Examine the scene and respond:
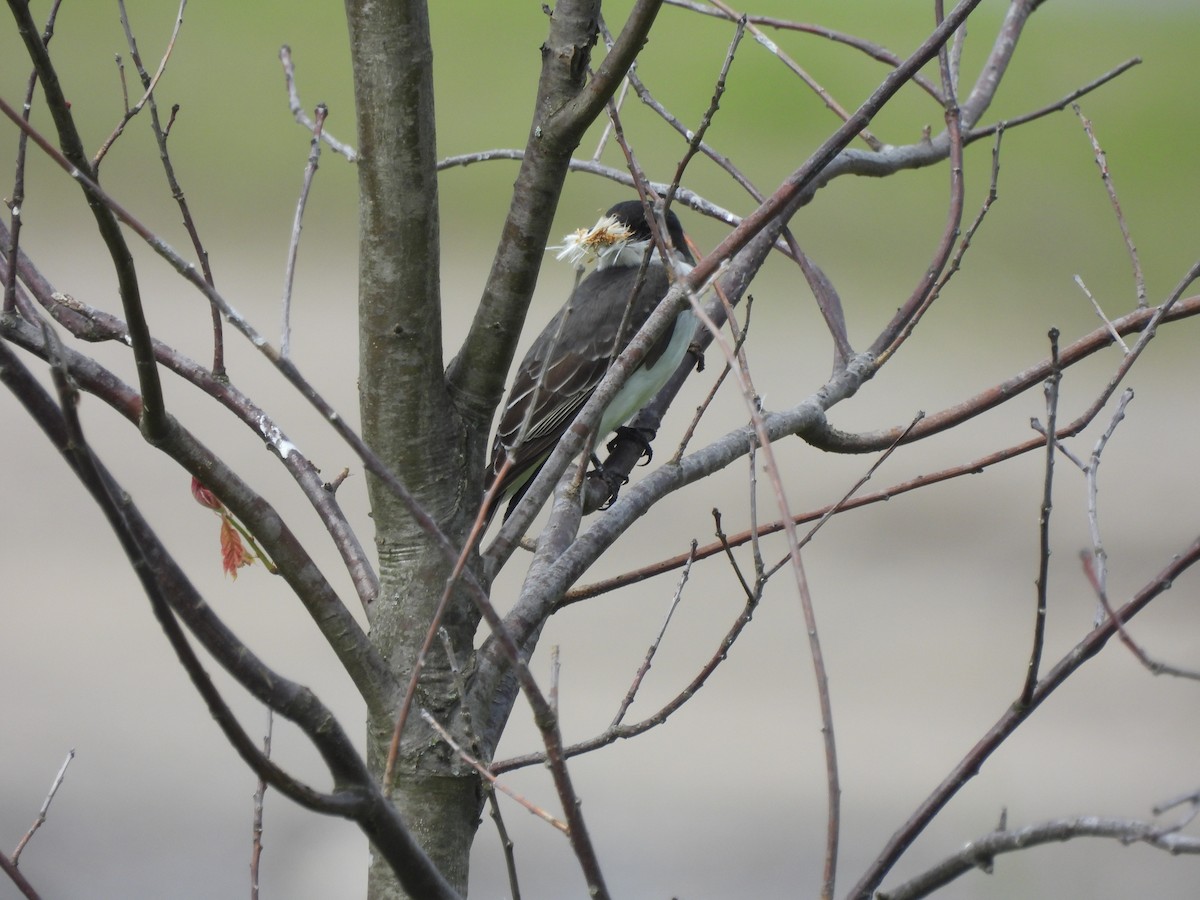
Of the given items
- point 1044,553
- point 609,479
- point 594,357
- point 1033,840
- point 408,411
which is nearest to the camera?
point 1033,840

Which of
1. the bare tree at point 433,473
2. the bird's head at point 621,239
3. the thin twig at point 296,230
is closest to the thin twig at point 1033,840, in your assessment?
the bare tree at point 433,473

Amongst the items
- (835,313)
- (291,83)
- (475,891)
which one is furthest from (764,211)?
(475,891)

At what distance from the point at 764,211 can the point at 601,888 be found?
0.62 m

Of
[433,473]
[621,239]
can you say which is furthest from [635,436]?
[433,473]

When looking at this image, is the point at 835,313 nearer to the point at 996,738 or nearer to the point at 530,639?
the point at 530,639

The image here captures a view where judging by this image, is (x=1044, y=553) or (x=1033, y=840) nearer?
(x=1033, y=840)

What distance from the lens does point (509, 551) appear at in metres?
1.42

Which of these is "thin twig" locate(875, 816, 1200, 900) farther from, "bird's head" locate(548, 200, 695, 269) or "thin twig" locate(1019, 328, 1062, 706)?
"bird's head" locate(548, 200, 695, 269)

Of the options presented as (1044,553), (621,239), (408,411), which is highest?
(621,239)

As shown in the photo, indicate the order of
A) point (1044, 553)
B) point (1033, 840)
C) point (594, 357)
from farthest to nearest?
point (594, 357) < point (1044, 553) < point (1033, 840)

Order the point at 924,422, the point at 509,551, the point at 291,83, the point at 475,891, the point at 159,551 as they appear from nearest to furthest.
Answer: the point at 159,551, the point at 509,551, the point at 291,83, the point at 924,422, the point at 475,891

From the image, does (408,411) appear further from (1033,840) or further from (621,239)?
(621,239)

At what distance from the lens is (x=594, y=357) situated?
12.1 feet

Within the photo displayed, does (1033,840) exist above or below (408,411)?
below
